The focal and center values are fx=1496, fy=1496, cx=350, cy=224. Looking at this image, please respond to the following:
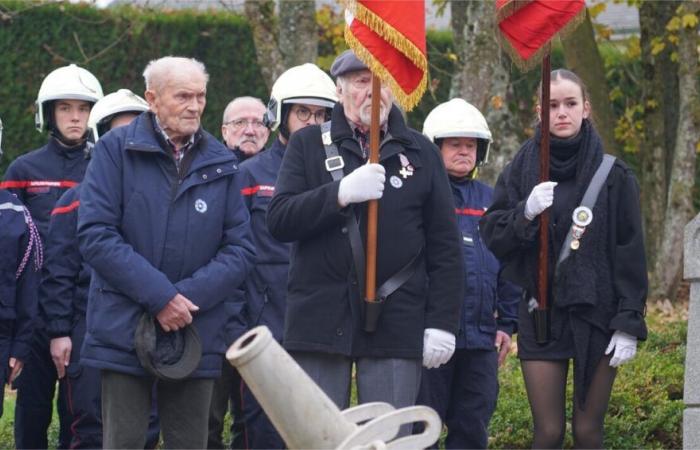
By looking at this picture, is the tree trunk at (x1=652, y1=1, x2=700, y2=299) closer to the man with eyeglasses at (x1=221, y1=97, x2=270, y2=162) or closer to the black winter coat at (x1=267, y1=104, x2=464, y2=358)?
the man with eyeglasses at (x1=221, y1=97, x2=270, y2=162)

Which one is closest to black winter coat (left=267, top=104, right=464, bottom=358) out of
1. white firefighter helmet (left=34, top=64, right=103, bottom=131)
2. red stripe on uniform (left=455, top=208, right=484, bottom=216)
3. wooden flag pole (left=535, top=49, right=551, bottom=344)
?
wooden flag pole (left=535, top=49, right=551, bottom=344)

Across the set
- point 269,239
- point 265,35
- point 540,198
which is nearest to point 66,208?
point 269,239

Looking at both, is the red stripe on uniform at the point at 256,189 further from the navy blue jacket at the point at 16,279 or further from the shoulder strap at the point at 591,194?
the shoulder strap at the point at 591,194

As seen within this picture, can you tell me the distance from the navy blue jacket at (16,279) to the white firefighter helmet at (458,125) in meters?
2.24

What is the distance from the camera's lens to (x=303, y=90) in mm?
8508

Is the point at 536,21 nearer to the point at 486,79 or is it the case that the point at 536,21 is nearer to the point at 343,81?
the point at 343,81

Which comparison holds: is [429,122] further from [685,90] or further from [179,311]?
[685,90]

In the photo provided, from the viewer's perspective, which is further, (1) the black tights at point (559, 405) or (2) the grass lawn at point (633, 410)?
(2) the grass lawn at point (633, 410)

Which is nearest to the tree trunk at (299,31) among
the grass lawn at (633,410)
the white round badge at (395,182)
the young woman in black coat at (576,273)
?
the grass lawn at (633,410)

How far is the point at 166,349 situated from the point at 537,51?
2462 mm

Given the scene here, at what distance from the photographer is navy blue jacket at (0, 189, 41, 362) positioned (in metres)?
7.54

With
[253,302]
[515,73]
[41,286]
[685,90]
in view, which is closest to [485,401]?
[253,302]

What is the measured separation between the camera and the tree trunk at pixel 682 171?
Result: 14.5 metres

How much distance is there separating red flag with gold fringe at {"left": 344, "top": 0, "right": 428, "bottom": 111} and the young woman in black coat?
3.03ft
